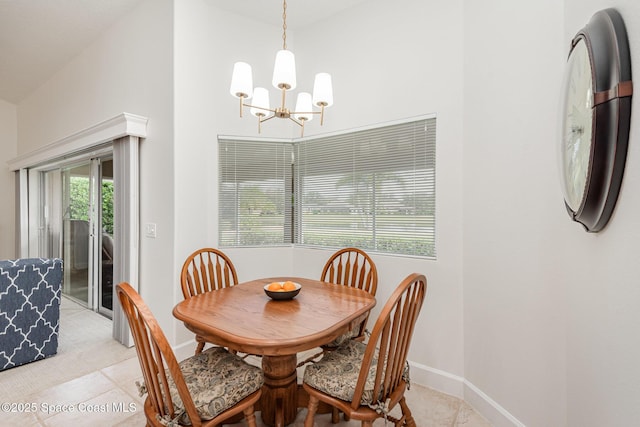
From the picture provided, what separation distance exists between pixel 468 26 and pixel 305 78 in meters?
1.54

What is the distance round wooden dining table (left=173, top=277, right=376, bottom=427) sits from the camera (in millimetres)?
1317

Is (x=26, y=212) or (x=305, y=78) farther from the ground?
(x=305, y=78)

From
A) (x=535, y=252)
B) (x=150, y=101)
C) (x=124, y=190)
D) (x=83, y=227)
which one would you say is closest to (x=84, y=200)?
(x=83, y=227)

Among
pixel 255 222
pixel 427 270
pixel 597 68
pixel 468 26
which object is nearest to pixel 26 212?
pixel 255 222

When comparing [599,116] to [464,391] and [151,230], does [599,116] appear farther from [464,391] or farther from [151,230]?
[151,230]

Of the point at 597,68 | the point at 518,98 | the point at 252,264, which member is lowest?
the point at 252,264

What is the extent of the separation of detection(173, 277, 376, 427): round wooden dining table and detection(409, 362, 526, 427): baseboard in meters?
0.89

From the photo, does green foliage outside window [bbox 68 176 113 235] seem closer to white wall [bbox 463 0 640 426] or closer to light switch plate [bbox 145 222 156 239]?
light switch plate [bbox 145 222 156 239]

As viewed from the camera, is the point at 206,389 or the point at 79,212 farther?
the point at 79,212

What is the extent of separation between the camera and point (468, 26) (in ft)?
6.88

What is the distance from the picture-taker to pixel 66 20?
10.4 ft

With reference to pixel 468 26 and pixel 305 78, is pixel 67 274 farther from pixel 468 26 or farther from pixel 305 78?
pixel 468 26

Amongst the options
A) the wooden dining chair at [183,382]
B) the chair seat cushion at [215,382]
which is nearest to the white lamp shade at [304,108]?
the wooden dining chair at [183,382]

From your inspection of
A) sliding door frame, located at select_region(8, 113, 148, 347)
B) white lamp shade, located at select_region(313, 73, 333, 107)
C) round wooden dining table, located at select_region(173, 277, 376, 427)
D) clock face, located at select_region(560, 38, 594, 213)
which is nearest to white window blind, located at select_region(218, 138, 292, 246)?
sliding door frame, located at select_region(8, 113, 148, 347)
